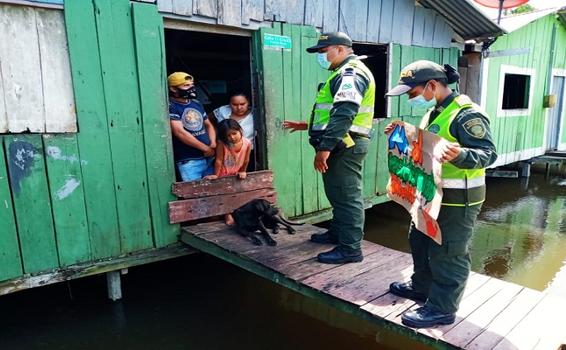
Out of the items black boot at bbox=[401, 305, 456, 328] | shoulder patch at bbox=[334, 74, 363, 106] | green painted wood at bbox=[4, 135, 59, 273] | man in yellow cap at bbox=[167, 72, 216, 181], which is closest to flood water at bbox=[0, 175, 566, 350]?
green painted wood at bbox=[4, 135, 59, 273]

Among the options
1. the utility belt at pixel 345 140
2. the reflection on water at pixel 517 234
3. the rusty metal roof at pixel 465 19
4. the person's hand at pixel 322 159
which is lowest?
the reflection on water at pixel 517 234

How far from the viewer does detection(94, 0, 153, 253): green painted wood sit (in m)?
3.42

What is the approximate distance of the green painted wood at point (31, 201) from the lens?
3113 mm

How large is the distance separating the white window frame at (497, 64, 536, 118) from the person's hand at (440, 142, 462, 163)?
23.9ft

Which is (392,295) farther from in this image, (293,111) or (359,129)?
(293,111)

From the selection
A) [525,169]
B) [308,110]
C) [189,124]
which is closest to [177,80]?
[189,124]

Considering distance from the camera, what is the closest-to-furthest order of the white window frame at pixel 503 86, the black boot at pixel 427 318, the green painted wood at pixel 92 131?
1. the black boot at pixel 427 318
2. the green painted wood at pixel 92 131
3. the white window frame at pixel 503 86

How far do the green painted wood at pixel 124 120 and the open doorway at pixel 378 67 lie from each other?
330 cm

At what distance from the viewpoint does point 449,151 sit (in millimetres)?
1997

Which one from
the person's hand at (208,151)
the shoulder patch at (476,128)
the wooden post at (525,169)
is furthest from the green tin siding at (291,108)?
the wooden post at (525,169)

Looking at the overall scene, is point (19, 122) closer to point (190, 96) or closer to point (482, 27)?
point (190, 96)

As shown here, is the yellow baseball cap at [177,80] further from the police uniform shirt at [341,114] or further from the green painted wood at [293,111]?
the police uniform shirt at [341,114]

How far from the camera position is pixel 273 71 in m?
4.44

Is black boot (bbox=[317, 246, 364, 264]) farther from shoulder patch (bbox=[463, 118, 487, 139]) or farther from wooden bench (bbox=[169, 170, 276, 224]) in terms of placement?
shoulder patch (bbox=[463, 118, 487, 139])
